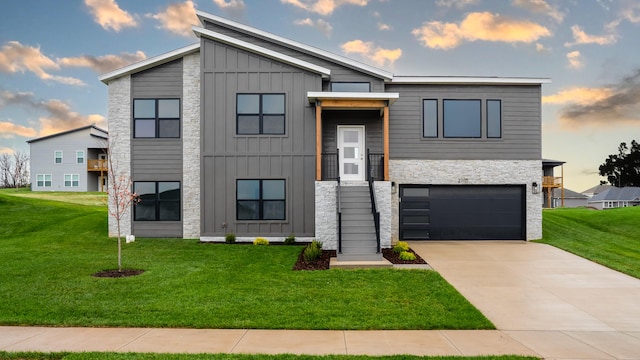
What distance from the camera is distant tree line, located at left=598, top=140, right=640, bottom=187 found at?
213ft

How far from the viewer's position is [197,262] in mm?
11125

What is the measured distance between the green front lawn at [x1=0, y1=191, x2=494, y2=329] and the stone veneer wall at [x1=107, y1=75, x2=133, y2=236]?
367 cm

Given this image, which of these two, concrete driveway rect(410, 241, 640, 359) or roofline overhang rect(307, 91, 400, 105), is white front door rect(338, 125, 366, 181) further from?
concrete driveway rect(410, 241, 640, 359)

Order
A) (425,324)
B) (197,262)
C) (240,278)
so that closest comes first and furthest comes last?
(425,324)
(240,278)
(197,262)

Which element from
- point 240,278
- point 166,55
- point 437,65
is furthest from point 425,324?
point 437,65

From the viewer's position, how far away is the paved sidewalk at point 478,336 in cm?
530

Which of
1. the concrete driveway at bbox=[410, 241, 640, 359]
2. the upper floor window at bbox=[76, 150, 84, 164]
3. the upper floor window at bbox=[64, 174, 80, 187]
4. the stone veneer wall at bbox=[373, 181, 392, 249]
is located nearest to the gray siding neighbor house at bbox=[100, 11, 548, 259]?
the stone veneer wall at bbox=[373, 181, 392, 249]

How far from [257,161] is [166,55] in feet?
17.7

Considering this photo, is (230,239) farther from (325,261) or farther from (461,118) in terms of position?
(461,118)

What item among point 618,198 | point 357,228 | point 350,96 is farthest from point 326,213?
point 618,198

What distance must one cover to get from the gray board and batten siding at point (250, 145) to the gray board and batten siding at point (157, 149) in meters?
1.44

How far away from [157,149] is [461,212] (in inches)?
486

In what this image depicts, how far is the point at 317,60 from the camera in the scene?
15602mm

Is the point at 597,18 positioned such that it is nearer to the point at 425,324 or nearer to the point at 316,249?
the point at 316,249
